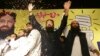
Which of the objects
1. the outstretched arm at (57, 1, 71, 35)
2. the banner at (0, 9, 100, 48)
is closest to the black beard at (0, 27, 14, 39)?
the banner at (0, 9, 100, 48)

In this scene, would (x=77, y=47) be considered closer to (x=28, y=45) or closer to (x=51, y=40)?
(x=51, y=40)

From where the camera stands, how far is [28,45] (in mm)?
1794

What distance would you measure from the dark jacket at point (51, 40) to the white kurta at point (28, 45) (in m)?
0.03

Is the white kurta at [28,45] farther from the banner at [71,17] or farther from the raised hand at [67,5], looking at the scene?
the raised hand at [67,5]

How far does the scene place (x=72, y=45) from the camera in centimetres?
178

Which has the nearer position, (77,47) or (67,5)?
(77,47)

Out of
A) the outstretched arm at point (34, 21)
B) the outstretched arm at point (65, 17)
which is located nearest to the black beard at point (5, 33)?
the outstretched arm at point (34, 21)

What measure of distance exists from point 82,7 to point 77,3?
5cm

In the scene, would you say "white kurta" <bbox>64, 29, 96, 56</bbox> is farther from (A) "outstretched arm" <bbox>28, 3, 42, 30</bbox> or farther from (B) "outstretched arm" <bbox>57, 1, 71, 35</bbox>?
(A) "outstretched arm" <bbox>28, 3, 42, 30</bbox>

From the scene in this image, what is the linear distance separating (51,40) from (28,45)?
0.16 meters

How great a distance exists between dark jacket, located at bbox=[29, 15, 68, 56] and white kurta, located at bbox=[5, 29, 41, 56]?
0.10 ft

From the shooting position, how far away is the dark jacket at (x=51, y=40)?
5.81 ft

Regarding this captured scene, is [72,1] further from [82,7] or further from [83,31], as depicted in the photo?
[83,31]

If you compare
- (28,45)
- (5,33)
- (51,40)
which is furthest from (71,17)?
(5,33)
